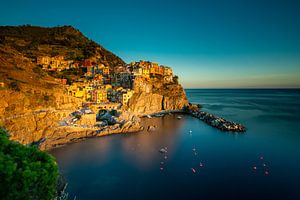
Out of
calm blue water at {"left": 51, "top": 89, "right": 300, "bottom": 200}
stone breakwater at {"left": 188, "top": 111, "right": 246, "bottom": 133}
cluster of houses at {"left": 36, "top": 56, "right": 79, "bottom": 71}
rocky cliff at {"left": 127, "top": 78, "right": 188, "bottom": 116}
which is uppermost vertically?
cluster of houses at {"left": 36, "top": 56, "right": 79, "bottom": 71}

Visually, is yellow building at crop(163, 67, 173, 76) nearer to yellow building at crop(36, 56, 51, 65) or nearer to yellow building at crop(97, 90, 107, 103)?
yellow building at crop(97, 90, 107, 103)

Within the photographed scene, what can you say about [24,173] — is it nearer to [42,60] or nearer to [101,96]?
[101,96]

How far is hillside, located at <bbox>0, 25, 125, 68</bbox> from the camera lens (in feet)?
229

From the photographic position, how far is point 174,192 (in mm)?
17047

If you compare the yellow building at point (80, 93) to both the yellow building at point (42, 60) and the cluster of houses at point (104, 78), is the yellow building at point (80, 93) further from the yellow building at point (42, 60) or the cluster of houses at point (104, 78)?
the yellow building at point (42, 60)

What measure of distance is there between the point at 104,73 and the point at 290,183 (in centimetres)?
5534

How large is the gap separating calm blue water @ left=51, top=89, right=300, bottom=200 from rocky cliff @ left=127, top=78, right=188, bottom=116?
771 inches

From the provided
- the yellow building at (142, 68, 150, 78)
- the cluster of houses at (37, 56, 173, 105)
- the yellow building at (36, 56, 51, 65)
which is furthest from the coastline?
the yellow building at (36, 56, 51, 65)

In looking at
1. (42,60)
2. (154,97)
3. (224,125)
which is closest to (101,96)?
(154,97)

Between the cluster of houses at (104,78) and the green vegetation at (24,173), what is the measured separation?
38979mm

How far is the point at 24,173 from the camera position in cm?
594

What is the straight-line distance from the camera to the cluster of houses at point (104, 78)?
50000 mm

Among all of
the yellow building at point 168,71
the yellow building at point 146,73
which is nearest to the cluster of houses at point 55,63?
the yellow building at point 146,73

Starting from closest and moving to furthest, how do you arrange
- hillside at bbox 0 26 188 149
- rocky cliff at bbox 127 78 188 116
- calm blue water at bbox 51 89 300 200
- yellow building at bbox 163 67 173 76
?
calm blue water at bbox 51 89 300 200
hillside at bbox 0 26 188 149
rocky cliff at bbox 127 78 188 116
yellow building at bbox 163 67 173 76
